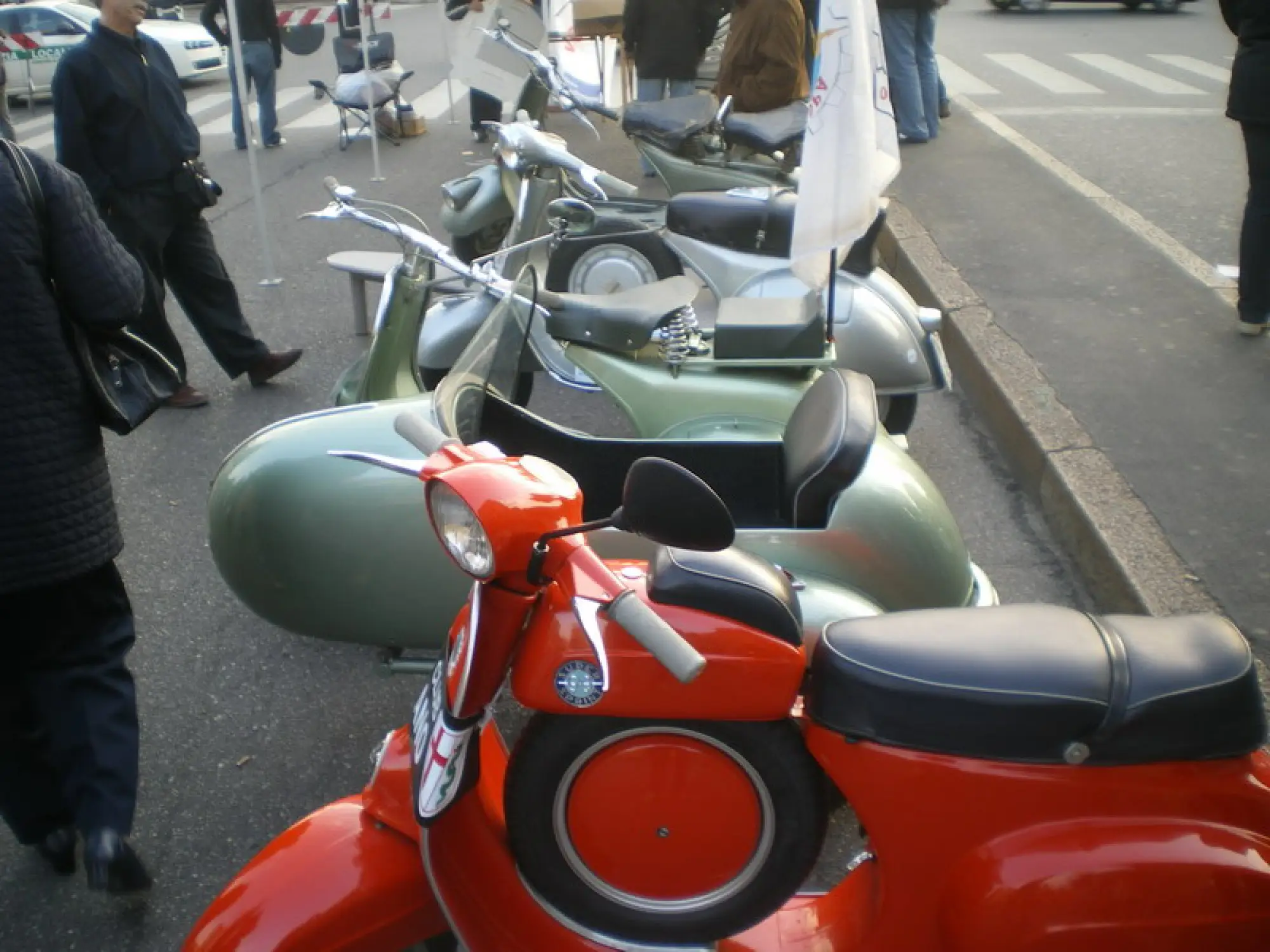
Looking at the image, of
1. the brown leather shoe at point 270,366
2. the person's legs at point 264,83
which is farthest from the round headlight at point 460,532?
the person's legs at point 264,83

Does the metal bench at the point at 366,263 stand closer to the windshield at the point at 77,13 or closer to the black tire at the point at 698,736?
the black tire at the point at 698,736

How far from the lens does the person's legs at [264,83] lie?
1062cm

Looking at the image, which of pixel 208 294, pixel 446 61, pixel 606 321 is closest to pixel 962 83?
pixel 446 61

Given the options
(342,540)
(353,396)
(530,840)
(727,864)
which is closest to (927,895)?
(727,864)

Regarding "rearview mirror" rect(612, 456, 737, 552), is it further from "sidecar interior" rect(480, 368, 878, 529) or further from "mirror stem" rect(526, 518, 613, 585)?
"sidecar interior" rect(480, 368, 878, 529)

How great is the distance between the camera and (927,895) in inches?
67.2

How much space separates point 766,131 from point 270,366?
9.23ft

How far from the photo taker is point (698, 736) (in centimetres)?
168

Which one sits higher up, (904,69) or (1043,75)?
(904,69)

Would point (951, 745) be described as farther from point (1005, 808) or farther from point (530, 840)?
point (530, 840)

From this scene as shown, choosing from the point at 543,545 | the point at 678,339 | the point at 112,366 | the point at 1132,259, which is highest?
the point at 543,545

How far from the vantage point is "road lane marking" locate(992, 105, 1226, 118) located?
32.3 feet

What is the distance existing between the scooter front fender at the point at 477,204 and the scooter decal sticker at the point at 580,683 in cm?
420

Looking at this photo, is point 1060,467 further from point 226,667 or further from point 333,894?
point 333,894
